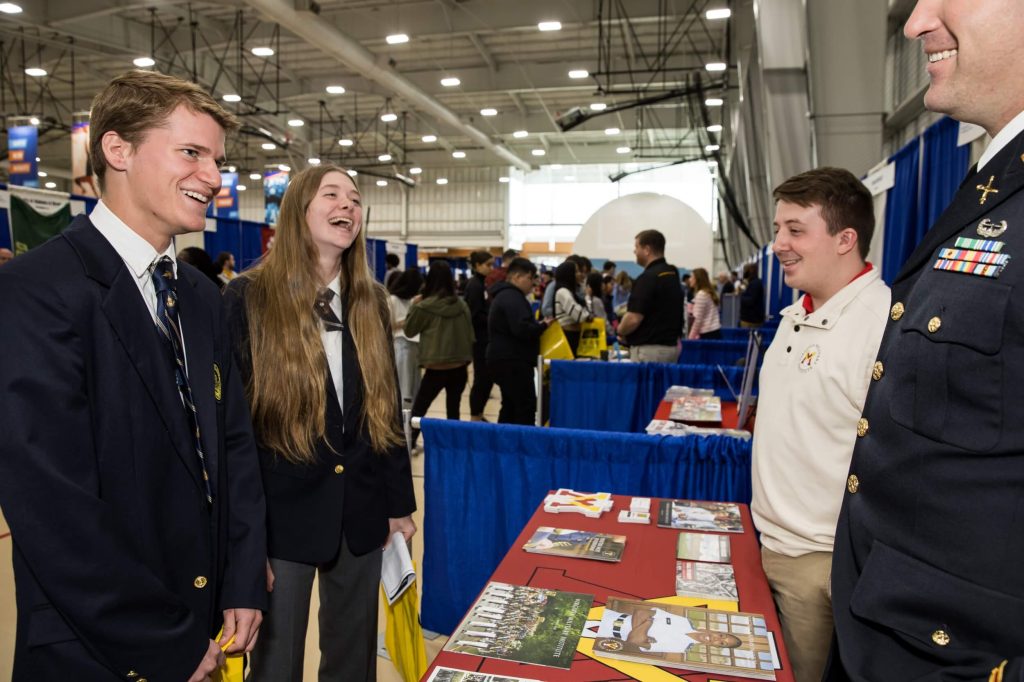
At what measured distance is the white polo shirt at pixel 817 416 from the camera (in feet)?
4.74

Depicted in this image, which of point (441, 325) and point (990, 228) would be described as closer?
point (990, 228)

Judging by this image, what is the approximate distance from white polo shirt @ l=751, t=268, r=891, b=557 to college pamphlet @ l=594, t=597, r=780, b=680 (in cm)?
32

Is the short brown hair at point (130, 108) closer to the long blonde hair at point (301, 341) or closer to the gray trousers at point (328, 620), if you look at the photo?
the long blonde hair at point (301, 341)

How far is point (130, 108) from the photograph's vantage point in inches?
45.7

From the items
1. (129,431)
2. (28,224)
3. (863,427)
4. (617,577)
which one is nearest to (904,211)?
(617,577)

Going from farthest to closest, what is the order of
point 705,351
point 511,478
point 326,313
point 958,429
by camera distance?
1. point 705,351
2. point 511,478
3. point 326,313
4. point 958,429

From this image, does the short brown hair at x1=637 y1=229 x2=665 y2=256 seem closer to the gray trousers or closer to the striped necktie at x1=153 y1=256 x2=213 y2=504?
the gray trousers

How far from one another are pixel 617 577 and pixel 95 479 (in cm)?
100

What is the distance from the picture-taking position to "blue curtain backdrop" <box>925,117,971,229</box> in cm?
278

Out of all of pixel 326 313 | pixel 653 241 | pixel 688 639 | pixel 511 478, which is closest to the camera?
pixel 688 639

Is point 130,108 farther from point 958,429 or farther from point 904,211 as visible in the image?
point 904,211

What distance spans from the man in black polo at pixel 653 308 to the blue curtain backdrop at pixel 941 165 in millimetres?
1816

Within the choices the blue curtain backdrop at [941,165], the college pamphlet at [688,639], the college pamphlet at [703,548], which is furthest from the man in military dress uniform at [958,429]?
the blue curtain backdrop at [941,165]

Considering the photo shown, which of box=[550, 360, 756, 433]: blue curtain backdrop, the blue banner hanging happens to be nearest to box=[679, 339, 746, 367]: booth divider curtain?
box=[550, 360, 756, 433]: blue curtain backdrop
